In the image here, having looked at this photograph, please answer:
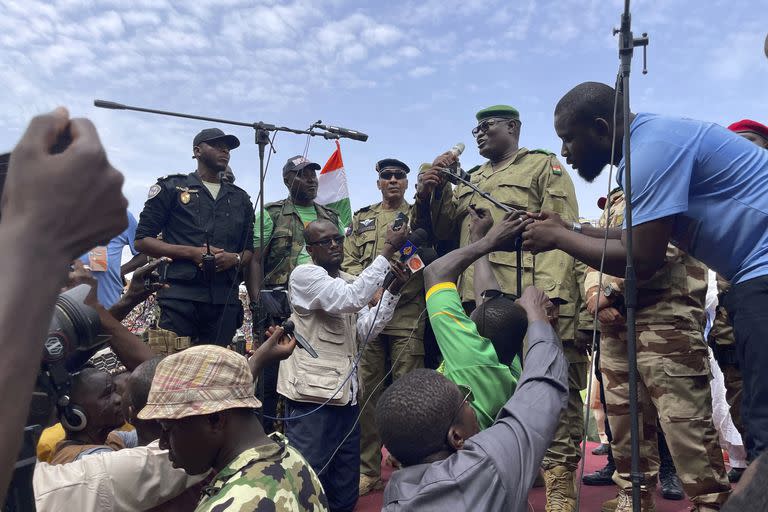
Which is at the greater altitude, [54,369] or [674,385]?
[54,369]

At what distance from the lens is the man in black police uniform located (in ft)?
15.5

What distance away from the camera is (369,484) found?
4.95m

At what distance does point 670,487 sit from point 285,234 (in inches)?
140

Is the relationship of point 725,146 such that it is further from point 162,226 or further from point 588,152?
point 162,226

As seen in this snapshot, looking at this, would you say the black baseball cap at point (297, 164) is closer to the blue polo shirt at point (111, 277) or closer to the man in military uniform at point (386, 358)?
A: the man in military uniform at point (386, 358)

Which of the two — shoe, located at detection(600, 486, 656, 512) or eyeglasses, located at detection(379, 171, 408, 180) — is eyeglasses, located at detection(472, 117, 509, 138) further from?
shoe, located at detection(600, 486, 656, 512)

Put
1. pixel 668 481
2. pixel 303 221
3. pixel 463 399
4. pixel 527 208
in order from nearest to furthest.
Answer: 1. pixel 463 399
2. pixel 527 208
3. pixel 668 481
4. pixel 303 221

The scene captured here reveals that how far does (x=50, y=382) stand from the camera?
1.35 meters

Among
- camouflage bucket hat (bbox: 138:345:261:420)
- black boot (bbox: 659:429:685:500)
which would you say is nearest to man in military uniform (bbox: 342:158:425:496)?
black boot (bbox: 659:429:685:500)

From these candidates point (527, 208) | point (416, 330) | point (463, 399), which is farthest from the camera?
point (416, 330)

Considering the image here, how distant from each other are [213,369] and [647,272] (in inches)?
67.5

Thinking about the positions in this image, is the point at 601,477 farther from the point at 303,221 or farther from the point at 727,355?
the point at 303,221

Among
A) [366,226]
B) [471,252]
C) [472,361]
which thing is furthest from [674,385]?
[366,226]

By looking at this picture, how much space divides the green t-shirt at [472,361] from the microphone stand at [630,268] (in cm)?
43
